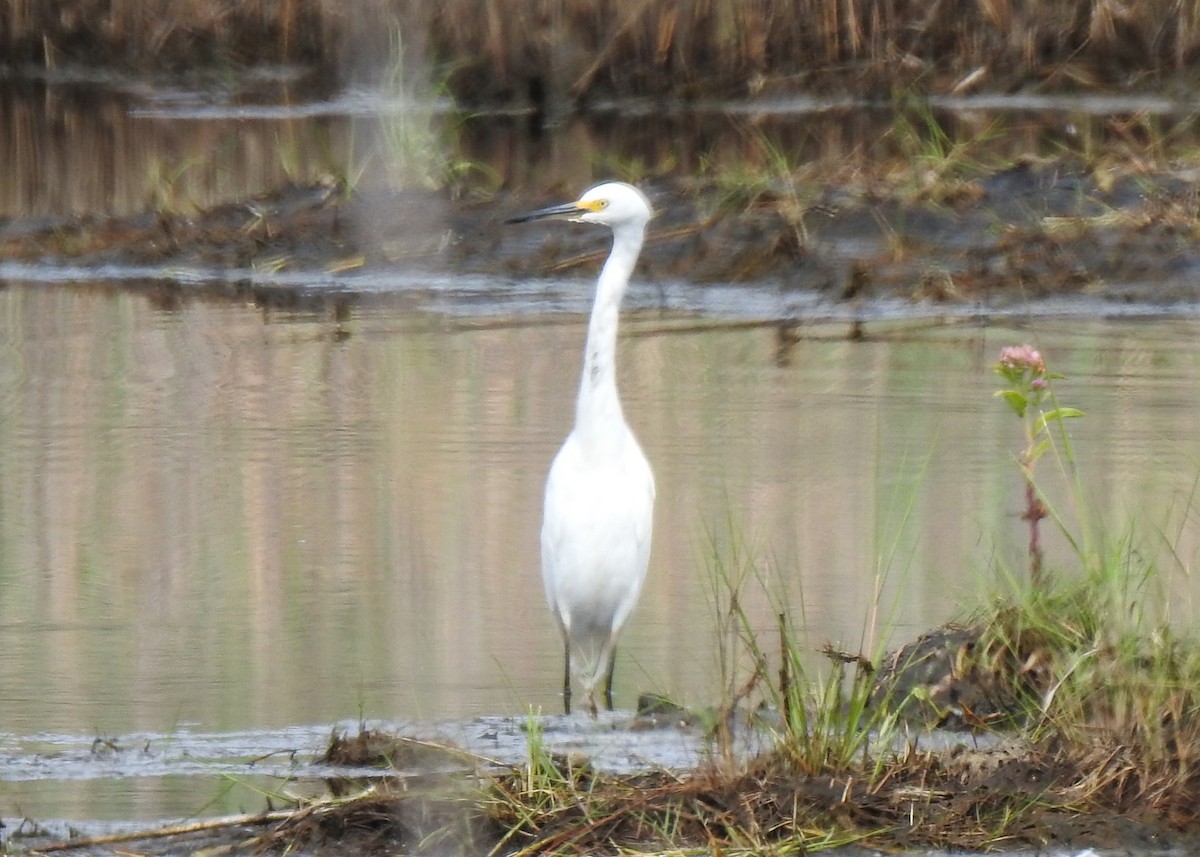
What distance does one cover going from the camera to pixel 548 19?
1581cm

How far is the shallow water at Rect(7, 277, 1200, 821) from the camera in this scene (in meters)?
4.48

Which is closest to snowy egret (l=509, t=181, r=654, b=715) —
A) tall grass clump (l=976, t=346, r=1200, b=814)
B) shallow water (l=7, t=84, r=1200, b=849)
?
shallow water (l=7, t=84, r=1200, b=849)

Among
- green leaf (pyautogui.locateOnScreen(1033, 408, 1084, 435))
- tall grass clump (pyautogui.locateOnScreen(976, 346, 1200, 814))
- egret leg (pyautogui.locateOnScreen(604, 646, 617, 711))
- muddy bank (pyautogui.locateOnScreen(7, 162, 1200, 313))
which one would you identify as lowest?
egret leg (pyautogui.locateOnScreen(604, 646, 617, 711))

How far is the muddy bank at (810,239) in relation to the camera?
32.1 ft

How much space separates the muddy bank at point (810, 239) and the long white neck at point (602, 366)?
4348 mm

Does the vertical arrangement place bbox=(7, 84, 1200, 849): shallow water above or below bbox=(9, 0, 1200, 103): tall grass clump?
below

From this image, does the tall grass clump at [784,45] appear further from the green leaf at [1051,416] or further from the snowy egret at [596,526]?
the green leaf at [1051,416]

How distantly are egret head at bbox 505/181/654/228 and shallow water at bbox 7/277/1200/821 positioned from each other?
0.44m

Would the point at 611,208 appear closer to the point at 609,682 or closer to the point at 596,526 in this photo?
the point at 596,526

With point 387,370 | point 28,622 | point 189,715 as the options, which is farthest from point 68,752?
point 387,370

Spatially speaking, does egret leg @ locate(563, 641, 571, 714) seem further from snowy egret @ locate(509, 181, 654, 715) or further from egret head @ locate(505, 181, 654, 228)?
egret head @ locate(505, 181, 654, 228)

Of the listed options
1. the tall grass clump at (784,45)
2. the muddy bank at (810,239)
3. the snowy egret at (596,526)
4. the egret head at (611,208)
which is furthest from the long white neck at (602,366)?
the tall grass clump at (784,45)

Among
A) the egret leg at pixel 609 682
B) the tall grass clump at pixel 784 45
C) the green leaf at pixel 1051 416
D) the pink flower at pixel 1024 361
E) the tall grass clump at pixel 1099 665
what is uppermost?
the tall grass clump at pixel 784 45

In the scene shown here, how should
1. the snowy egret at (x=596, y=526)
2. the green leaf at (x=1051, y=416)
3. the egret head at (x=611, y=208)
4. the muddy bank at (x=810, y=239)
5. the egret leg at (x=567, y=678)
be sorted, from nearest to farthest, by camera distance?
the green leaf at (x=1051, y=416)
the egret leg at (x=567, y=678)
the snowy egret at (x=596, y=526)
the egret head at (x=611, y=208)
the muddy bank at (x=810, y=239)
